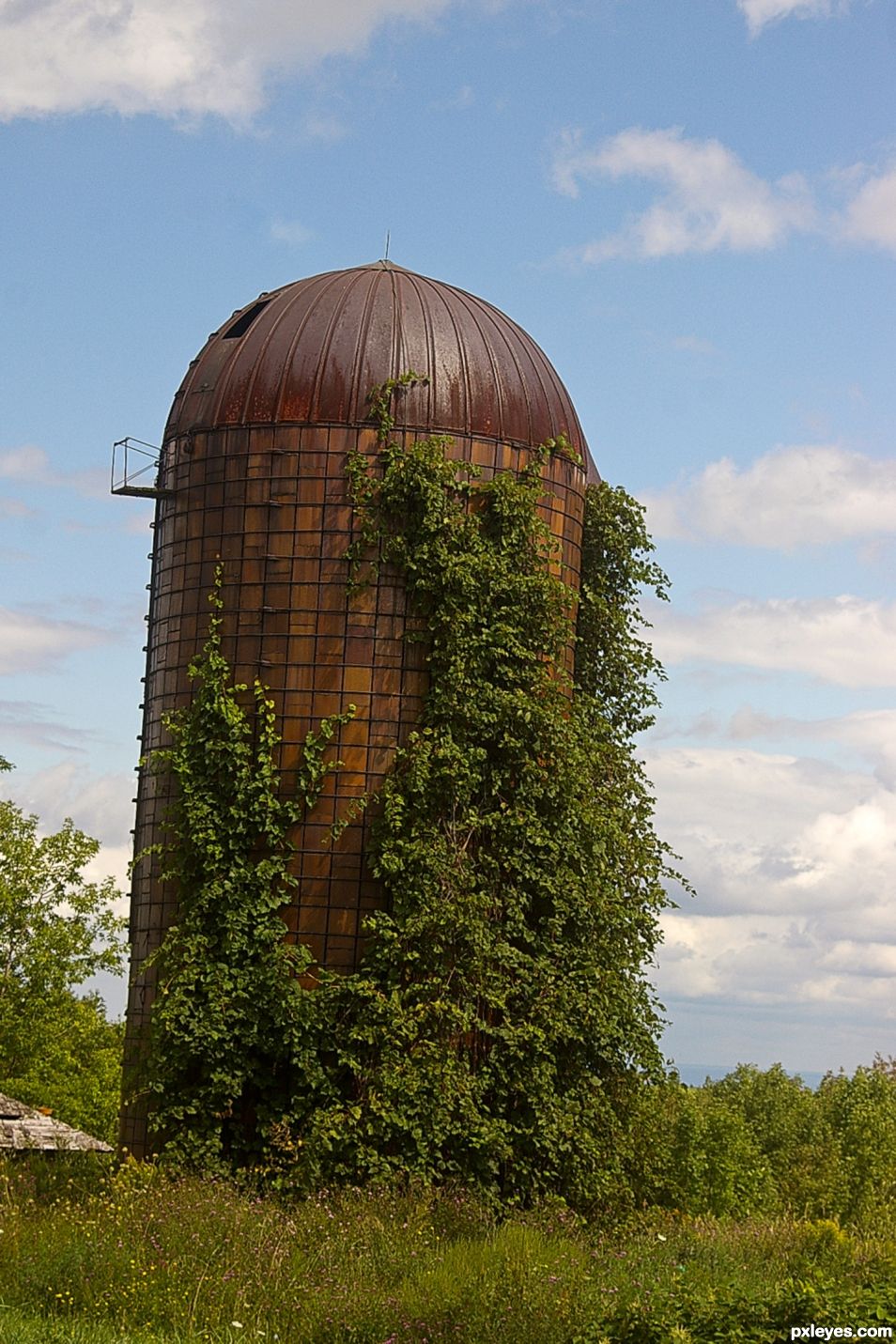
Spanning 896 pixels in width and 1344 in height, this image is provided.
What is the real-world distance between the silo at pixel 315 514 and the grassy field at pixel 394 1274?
174 inches

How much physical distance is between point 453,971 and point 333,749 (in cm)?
333

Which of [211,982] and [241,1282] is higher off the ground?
[211,982]

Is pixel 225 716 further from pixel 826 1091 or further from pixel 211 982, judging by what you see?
pixel 826 1091

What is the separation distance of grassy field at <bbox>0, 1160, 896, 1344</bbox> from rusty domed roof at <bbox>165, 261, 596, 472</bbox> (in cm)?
1039

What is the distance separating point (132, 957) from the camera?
23750 mm

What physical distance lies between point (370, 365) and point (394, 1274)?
12.4 m

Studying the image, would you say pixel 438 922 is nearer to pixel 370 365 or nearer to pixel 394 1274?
pixel 394 1274

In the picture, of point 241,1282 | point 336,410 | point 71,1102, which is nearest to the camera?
point 241,1282

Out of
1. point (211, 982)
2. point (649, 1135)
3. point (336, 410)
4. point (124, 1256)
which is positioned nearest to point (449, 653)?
point (336, 410)

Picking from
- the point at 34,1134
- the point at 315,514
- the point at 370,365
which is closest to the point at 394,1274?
the point at 315,514

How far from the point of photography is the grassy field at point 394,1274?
12906 millimetres

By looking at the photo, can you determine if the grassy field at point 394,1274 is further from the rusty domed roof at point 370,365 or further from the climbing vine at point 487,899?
the rusty domed roof at point 370,365

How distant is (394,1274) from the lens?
1586 cm

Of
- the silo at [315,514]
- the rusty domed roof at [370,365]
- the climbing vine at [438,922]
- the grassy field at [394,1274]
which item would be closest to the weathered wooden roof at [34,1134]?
the silo at [315,514]
